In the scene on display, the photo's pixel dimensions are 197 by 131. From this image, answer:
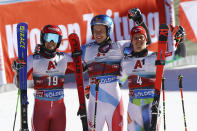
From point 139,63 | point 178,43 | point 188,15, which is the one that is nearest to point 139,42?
point 139,63

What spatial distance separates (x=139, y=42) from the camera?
4875 mm

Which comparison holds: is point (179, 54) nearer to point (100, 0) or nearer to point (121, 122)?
point (121, 122)

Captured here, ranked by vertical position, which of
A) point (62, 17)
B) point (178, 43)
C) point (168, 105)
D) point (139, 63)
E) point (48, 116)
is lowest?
point (168, 105)

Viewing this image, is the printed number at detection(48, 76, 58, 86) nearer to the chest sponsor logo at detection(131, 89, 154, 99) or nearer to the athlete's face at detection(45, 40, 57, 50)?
the athlete's face at detection(45, 40, 57, 50)

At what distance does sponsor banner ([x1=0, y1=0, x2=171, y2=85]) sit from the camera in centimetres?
1221

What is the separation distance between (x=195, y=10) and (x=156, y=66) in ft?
34.9

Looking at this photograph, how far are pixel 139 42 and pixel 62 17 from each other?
326 inches

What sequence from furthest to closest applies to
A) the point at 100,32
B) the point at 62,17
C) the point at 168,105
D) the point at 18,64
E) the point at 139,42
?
the point at 62,17
the point at 168,105
the point at 100,32
the point at 139,42
the point at 18,64

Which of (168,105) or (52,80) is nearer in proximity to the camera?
(52,80)

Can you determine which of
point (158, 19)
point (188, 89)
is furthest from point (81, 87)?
→ point (158, 19)

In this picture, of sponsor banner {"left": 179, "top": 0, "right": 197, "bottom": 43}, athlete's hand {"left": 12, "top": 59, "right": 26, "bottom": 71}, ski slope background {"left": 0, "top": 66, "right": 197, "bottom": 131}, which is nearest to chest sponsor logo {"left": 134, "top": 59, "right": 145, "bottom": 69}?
ski slope background {"left": 0, "top": 66, "right": 197, "bottom": 131}

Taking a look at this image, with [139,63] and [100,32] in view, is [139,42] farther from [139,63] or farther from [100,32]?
[100,32]

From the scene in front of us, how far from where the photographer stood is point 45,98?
494cm

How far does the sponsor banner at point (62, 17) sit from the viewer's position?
12211 mm
